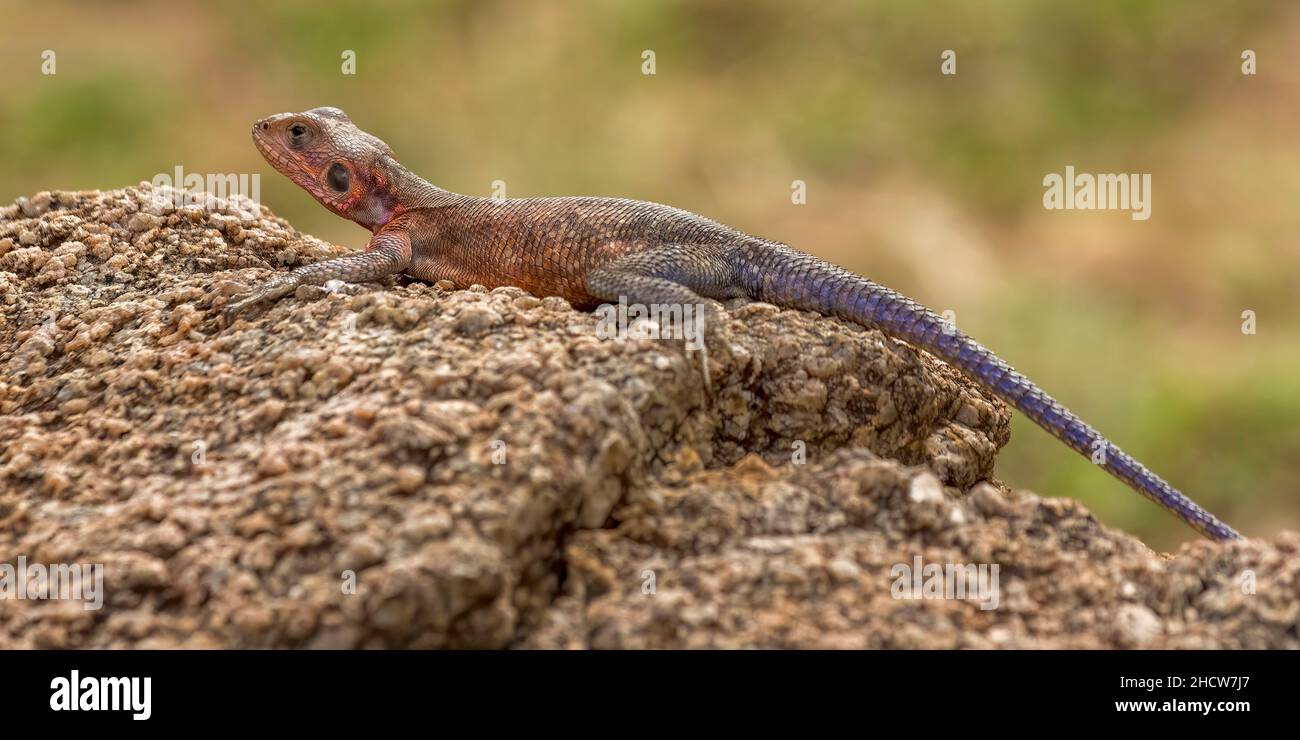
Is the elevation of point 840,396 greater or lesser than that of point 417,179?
lesser

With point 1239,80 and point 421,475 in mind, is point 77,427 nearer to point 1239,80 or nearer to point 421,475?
point 421,475

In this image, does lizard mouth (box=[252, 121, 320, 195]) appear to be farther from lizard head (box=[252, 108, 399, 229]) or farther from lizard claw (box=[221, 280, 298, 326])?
lizard claw (box=[221, 280, 298, 326])

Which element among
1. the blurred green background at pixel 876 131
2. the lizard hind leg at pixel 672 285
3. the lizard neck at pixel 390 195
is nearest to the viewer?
the lizard hind leg at pixel 672 285

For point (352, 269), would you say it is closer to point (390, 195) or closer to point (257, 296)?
point (257, 296)

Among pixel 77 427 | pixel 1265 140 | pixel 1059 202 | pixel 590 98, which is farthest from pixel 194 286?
pixel 1265 140

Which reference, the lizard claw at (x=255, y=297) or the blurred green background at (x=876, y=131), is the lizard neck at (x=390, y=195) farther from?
the blurred green background at (x=876, y=131)

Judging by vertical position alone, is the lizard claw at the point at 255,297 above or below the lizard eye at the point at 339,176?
below

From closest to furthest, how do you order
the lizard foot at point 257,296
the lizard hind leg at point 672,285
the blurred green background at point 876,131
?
the lizard hind leg at point 672,285 → the lizard foot at point 257,296 → the blurred green background at point 876,131

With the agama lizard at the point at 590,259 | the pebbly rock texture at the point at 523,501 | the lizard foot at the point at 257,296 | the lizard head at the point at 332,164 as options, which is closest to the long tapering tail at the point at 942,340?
the agama lizard at the point at 590,259

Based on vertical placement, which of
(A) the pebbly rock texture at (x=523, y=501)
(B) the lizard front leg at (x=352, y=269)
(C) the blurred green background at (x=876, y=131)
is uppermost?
(C) the blurred green background at (x=876, y=131)
